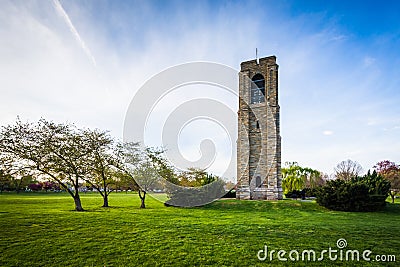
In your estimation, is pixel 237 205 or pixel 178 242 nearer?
pixel 178 242

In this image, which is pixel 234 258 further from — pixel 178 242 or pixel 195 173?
pixel 195 173

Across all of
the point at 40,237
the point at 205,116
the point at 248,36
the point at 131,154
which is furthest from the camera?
the point at 131,154

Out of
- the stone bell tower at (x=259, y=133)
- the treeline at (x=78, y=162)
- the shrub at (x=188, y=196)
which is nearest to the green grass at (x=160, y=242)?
the treeline at (x=78, y=162)

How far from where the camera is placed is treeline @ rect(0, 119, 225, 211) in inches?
559

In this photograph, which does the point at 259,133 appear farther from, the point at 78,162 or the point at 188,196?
the point at 78,162

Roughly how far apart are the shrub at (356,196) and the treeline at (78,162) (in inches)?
395

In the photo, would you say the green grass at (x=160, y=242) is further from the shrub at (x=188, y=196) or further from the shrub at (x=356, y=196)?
the shrub at (x=188, y=196)

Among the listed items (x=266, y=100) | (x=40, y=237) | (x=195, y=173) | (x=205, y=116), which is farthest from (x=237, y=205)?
(x=40, y=237)

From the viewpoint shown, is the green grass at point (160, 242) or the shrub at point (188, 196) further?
the shrub at point (188, 196)

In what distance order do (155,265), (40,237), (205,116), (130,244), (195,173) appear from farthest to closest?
(195,173) < (205,116) < (40,237) < (130,244) < (155,265)

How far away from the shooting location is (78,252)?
638cm

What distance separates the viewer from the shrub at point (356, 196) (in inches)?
646

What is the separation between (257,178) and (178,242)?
18.3 m

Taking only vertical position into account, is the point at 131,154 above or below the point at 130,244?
above
